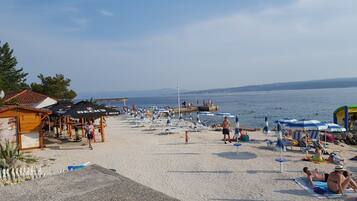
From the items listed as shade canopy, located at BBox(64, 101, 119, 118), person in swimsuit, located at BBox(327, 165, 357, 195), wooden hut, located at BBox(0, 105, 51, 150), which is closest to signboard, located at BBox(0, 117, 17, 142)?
wooden hut, located at BBox(0, 105, 51, 150)

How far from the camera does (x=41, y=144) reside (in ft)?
50.1

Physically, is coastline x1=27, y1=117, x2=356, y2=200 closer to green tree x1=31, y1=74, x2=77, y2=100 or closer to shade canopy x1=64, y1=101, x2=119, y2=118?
shade canopy x1=64, y1=101, x2=119, y2=118

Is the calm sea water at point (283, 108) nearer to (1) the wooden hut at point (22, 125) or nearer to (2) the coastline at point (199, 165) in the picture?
(2) the coastline at point (199, 165)

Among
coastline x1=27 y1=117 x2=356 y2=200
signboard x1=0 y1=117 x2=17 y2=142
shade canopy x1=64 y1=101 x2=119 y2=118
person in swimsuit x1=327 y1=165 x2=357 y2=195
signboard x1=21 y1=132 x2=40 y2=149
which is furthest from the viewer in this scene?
shade canopy x1=64 y1=101 x2=119 y2=118

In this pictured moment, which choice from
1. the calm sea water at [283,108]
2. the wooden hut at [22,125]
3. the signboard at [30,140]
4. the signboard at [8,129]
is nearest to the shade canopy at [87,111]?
the wooden hut at [22,125]

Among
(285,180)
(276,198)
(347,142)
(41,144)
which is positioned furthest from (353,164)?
(41,144)

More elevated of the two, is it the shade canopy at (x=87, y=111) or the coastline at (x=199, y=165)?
the shade canopy at (x=87, y=111)

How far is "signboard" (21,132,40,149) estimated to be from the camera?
14.8 meters

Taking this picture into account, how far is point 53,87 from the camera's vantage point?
126 feet

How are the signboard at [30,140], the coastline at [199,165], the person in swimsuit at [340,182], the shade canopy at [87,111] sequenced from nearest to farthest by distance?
the person in swimsuit at [340,182] < the coastline at [199,165] < the signboard at [30,140] < the shade canopy at [87,111]

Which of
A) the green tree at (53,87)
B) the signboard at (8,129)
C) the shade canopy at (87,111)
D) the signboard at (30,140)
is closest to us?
the signboard at (8,129)

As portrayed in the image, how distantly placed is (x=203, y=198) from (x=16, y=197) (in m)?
4.22

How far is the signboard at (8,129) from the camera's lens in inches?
560

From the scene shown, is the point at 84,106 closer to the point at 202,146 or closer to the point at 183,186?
the point at 202,146
